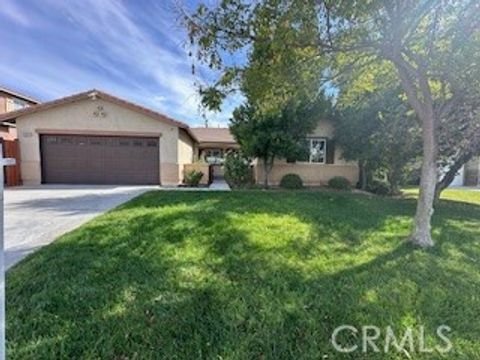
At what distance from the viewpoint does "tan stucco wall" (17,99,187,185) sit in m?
14.9

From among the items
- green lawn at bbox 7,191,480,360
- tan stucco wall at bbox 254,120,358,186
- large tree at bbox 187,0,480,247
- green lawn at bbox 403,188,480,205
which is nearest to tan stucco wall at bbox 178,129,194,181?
tan stucco wall at bbox 254,120,358,186

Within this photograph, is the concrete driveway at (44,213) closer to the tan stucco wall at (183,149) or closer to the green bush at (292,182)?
the tan stucco wall at (183,149)

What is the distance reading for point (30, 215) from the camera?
26.1ft

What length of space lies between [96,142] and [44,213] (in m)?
7.84

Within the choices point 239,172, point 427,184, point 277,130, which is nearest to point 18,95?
point 239,172

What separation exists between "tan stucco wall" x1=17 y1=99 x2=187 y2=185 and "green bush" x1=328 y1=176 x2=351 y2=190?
8738mm

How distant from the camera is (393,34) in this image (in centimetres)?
492

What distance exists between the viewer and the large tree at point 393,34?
182 inches

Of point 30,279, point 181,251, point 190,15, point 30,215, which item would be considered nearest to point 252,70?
point 190,15

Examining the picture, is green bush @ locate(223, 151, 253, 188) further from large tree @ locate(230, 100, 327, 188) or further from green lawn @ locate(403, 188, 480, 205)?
green lawn @ locate(403, 188, 480, 205)

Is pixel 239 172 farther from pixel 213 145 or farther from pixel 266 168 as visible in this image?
pixel 213 145

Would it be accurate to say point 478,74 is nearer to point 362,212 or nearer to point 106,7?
point 362,212

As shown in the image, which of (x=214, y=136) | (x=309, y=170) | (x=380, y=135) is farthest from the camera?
(x=214, y=136)

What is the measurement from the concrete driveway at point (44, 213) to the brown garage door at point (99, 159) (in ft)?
8.32
